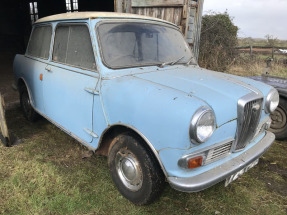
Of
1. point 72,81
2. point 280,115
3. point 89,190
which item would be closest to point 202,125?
point 89,190

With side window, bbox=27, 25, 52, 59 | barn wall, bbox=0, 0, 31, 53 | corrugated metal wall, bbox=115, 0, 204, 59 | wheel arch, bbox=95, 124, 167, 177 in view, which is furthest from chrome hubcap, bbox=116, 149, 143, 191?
barn wall, bbox=0, 0, 31, 53

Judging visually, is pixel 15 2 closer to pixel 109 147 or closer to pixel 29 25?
pixel 29 25

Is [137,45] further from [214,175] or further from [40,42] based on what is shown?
[40,42]

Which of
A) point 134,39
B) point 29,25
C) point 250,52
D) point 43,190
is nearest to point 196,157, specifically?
point 134,39

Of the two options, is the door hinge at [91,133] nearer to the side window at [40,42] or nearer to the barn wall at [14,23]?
the side window at [40,42]

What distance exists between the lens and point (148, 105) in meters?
2.03

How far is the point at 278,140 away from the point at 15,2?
1669 centimetres

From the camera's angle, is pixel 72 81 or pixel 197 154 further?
pixel 72 81

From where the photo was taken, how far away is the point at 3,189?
2.64 meters

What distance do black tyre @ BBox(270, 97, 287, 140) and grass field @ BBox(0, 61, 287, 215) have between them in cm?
49

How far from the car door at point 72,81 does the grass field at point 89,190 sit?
1.59ft

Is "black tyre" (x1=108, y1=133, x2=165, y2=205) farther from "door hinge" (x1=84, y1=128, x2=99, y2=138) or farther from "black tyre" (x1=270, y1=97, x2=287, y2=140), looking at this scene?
"black tyre" (x1=270, y1=97, x2=287, y2=140)

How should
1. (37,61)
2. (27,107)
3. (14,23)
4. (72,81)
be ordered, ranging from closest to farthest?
(72,81) → (37,61) → (27,107) → (14,23)

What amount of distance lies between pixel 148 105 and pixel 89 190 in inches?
53.2
